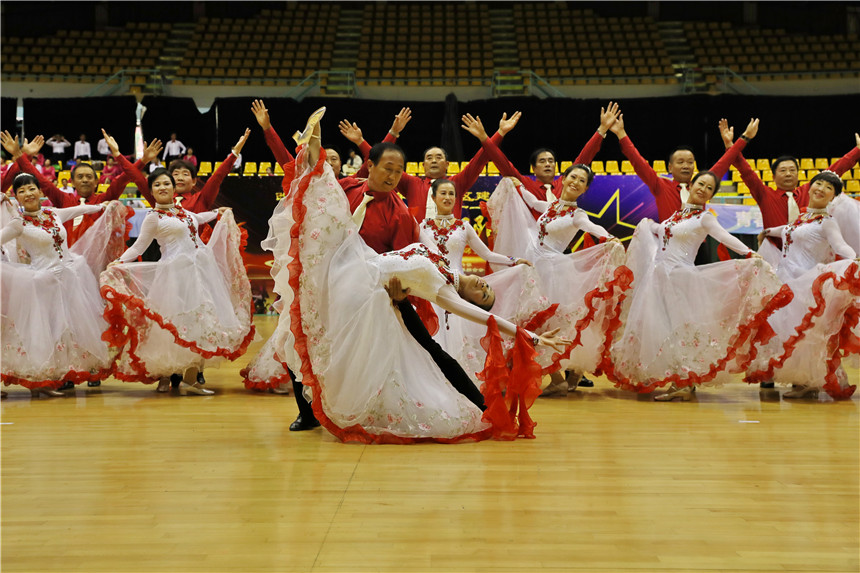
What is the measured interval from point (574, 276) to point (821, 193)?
1696 millimetres

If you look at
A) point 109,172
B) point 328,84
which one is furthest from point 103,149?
point 328,84

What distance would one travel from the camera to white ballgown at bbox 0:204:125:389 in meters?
5.15

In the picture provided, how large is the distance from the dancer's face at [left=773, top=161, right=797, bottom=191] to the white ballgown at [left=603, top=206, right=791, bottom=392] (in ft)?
4.06

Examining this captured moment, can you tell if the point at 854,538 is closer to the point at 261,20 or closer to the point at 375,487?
the point at 375,487

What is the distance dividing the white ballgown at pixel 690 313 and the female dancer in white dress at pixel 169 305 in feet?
8.39

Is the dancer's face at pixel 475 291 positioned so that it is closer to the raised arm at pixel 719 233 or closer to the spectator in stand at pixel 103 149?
the raised arm at pixel 719 233

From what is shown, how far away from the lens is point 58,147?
49.8 ft

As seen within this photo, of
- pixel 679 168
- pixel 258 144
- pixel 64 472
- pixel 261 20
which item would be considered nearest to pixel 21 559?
pixel 64 472

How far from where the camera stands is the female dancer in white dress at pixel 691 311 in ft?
16.1

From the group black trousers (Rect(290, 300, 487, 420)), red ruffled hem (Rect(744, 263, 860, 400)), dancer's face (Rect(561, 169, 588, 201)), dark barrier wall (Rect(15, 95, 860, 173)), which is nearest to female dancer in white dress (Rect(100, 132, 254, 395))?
black trousers (Rect(290, 300, 487, 420))

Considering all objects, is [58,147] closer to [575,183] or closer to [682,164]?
[575,183]

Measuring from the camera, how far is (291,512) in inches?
101

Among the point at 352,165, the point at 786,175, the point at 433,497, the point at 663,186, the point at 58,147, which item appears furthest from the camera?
the point at 58,147

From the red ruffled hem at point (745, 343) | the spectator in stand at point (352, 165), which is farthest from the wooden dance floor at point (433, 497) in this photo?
the spectator in stand at point (352, 165)
